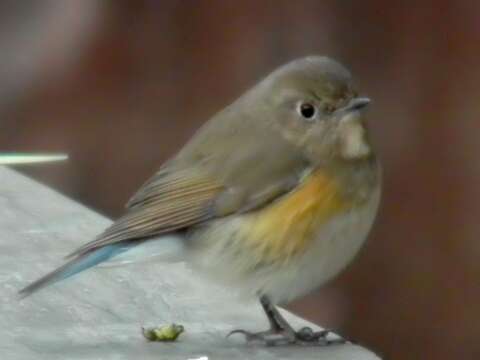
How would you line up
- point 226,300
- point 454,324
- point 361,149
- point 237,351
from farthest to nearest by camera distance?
point 454,324, point 361,149, point 226,300, point 237,351

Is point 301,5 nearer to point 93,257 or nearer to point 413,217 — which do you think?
point 413,217

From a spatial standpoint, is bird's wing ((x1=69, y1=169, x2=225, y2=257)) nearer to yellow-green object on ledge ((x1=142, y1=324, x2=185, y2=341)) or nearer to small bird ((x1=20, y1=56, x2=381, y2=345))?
small bird ((x1=20, y1=56, x2=381, y2=345))

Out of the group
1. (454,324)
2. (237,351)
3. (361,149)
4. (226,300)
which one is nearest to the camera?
(237,351)

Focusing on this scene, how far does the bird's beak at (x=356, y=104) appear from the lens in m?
5.41

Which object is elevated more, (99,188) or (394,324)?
(99,188)

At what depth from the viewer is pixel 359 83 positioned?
27.7ft

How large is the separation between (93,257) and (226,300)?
15.1 inches

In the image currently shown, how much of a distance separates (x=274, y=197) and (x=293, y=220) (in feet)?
→ 0.40

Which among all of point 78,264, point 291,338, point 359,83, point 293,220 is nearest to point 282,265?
point 293,220

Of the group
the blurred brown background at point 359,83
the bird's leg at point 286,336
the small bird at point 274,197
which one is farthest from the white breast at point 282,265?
the blurred brown background at point 359,83

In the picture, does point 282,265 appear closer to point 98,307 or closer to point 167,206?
point 167,206

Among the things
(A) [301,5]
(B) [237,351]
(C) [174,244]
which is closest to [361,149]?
(C) [174,244]

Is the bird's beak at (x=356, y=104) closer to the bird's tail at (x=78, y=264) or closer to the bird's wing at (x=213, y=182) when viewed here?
the bird's wing at (x=213, y=182)

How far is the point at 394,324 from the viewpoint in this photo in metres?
8.72
